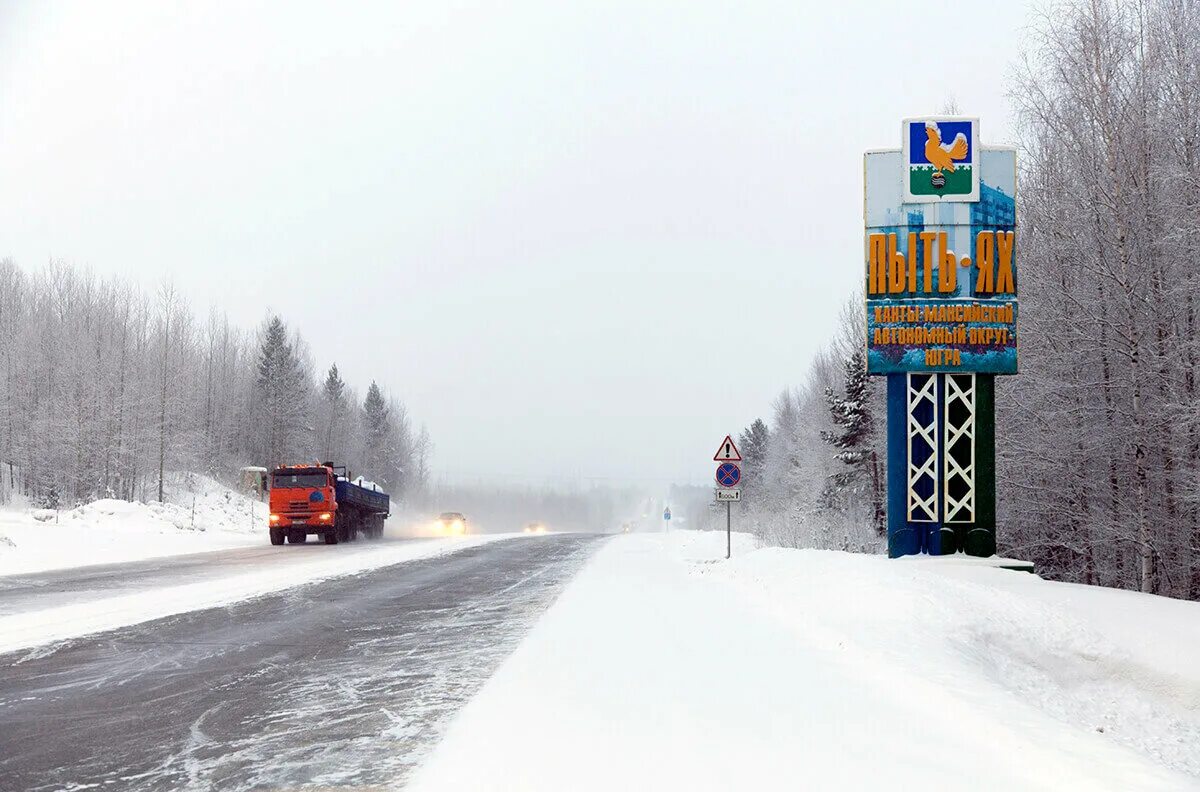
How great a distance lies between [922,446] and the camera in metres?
16.6

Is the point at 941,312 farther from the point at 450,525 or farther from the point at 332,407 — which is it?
the point at 332,407

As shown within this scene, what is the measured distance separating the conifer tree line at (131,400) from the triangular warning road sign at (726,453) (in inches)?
1392

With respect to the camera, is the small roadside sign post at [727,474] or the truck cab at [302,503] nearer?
the small roadside sign post at [727,474]

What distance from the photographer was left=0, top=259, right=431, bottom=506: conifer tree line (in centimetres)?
5053

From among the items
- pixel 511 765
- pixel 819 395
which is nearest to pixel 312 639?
pixel 511 765

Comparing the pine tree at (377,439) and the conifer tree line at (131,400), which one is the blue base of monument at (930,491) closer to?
the conifer tree line at (131,400)

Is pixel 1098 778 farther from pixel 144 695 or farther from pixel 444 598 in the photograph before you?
pixel 444 598

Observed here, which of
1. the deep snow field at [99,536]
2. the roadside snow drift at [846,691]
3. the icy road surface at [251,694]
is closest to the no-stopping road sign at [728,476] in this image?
the roadside snow drift at [846,691]

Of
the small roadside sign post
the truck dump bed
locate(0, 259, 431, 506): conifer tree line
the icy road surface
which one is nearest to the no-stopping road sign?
the small roadside sign post

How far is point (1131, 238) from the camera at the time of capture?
19.6 m

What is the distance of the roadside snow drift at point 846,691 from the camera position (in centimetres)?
465

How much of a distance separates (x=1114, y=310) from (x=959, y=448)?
589 centimetres

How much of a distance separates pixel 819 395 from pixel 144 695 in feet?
188

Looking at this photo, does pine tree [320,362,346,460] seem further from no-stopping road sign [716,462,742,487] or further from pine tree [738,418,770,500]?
no-stopping road sign [716,462,742,487]
